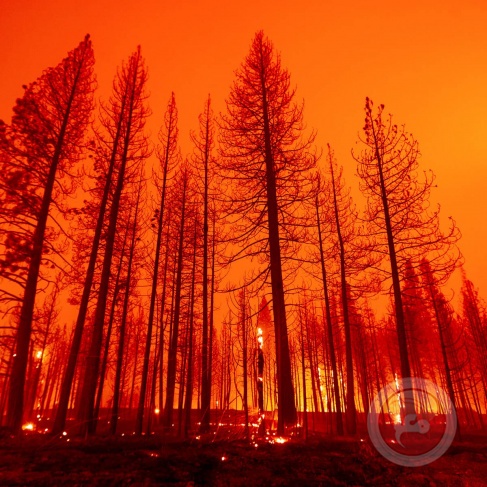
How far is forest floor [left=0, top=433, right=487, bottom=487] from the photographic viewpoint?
362cm

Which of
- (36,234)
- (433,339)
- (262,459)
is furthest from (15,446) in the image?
(433,339)

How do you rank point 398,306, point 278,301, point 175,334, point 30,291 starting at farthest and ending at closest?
point 175,334
point 398,306
point 278,301
point 30,291

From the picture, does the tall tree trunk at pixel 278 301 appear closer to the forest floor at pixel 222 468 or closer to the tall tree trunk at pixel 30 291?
the forest floor at pixel 222 468

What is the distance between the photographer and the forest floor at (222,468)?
11.9 ft

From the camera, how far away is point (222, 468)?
4.27 metres

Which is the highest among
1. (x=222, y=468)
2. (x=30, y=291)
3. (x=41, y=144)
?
(x=41, y=144)

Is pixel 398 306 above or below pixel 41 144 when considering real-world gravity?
below

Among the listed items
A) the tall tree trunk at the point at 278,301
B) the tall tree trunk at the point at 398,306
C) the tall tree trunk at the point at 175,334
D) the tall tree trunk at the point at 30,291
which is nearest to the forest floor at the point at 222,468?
the tall tree trunk at the point at 278,301

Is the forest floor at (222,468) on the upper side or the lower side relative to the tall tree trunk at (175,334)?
lower

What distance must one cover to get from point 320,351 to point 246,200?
15.9 metres

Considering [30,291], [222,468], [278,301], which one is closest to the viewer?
[222,468]

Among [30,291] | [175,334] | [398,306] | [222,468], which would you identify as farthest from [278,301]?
[175,334]

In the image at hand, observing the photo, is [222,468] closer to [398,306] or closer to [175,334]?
[398,306]

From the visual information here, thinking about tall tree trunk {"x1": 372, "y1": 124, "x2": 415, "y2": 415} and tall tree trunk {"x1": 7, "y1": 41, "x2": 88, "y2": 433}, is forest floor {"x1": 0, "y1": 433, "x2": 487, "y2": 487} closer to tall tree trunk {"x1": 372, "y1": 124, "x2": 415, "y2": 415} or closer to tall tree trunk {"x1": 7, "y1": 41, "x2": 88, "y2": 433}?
tall tree trunk {"x1": 7, "y1": 41, "x2": 88, "y2": 433}
